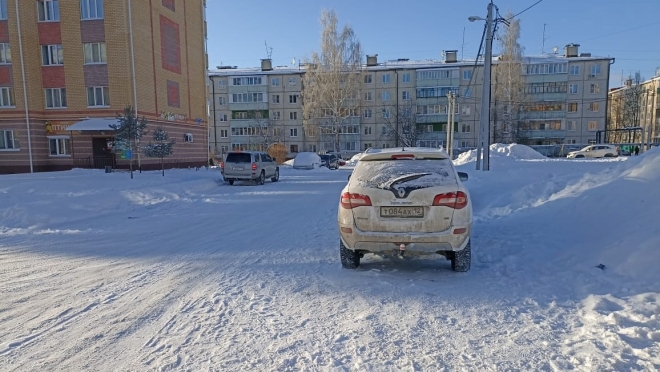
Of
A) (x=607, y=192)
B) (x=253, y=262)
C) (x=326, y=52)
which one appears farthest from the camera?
(x=326, y=52)

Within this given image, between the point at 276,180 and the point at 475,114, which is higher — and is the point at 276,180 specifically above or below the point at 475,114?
below

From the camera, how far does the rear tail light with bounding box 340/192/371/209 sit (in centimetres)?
510

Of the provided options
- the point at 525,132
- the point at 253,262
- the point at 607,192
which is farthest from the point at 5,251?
the point at 525,132

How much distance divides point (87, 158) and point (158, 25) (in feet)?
37.7

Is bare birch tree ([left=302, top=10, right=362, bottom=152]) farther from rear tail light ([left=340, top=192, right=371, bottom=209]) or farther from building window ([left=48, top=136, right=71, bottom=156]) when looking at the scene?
rear tail light ([left=340, top=192, right=371, bottom=209])

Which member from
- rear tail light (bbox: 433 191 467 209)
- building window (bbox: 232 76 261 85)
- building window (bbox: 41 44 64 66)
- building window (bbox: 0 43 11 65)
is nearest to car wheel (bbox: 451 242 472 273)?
rear tail light (bbox: 433 191 467 209)

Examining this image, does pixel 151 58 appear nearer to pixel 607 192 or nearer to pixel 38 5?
pixel 38 5

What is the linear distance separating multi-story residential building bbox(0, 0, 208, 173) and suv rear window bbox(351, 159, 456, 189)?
26219mm

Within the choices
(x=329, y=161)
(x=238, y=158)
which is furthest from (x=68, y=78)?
(x=329, y=161)

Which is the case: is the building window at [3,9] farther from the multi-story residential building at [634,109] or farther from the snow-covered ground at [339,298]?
the multi-story residential building at [634,109]

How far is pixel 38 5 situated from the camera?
90.9 feet

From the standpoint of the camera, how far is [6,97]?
28.0 m

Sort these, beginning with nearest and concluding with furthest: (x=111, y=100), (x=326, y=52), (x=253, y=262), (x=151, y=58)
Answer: (x=253, y=262) < (x=111, y=100) < (x=151, y=58) < (x=326, y=52)

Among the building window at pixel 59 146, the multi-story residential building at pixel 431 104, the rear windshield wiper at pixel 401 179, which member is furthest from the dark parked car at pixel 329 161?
the rear windshield wiper at pixel 401 179
